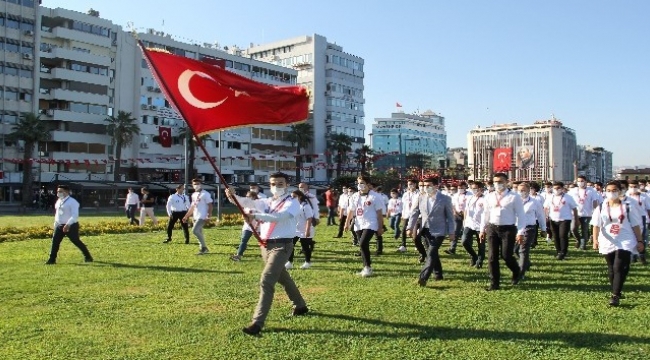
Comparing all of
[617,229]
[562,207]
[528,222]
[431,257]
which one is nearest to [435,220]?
[431,257]

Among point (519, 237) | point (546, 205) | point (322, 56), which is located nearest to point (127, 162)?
point (322, 56)

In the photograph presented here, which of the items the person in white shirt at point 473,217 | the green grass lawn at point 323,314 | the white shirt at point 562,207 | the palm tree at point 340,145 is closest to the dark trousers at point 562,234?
the white shirt at point 562,207

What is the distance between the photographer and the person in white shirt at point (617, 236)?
901 centimetres

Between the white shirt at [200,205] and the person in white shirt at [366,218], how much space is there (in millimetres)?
5554

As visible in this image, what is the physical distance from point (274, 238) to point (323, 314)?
1372 mm

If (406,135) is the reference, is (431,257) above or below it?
below

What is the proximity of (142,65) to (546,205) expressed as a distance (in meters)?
64.7

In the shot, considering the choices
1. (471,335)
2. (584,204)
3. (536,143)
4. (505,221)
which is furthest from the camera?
(536,143)

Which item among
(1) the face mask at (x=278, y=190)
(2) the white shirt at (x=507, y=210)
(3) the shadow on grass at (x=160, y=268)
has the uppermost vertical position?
(1) the face mask at (x=278, y=190)

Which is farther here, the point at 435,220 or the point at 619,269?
the point at 435,220

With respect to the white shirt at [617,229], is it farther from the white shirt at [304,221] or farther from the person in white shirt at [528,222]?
the white shirt at [304,221]

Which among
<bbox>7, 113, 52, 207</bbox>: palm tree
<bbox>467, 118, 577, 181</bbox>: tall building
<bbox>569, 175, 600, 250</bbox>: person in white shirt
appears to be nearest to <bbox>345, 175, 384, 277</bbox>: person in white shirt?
<bbox>569, 175, 600, 250</bbox>: person in white shirt

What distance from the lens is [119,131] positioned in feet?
217

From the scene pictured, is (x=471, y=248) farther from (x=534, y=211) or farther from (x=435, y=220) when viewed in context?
(x=435, y=220)
